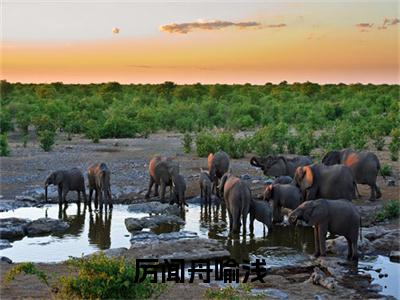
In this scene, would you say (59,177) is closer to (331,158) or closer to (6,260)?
(6,260)

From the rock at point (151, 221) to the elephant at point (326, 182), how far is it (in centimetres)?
298

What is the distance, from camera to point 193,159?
24781 mm

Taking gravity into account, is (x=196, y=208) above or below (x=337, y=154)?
below

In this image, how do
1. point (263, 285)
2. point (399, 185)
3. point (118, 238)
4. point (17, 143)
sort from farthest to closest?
point (17, 143) < point (399, 185) < point (118, 238) < point (263, 285)

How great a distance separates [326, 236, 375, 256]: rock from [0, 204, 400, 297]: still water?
0.39 meters

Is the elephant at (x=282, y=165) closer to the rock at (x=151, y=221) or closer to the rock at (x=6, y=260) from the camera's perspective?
the rock at (x=151, y=221)

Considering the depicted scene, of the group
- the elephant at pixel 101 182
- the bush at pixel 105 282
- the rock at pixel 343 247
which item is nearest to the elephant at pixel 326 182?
the rock at pixel 343 247

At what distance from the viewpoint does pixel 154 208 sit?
52.0ft

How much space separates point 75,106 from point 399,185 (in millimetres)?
32264

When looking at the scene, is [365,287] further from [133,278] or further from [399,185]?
[399,185]

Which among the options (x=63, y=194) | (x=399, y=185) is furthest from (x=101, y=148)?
(x=399, y=185)

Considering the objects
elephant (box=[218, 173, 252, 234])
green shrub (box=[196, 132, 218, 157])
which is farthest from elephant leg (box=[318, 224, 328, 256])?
green shrub (box=[196, 132, 218, 157])

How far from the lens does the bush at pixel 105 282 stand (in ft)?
24.4

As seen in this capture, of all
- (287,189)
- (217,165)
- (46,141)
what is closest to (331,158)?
(217,165)
